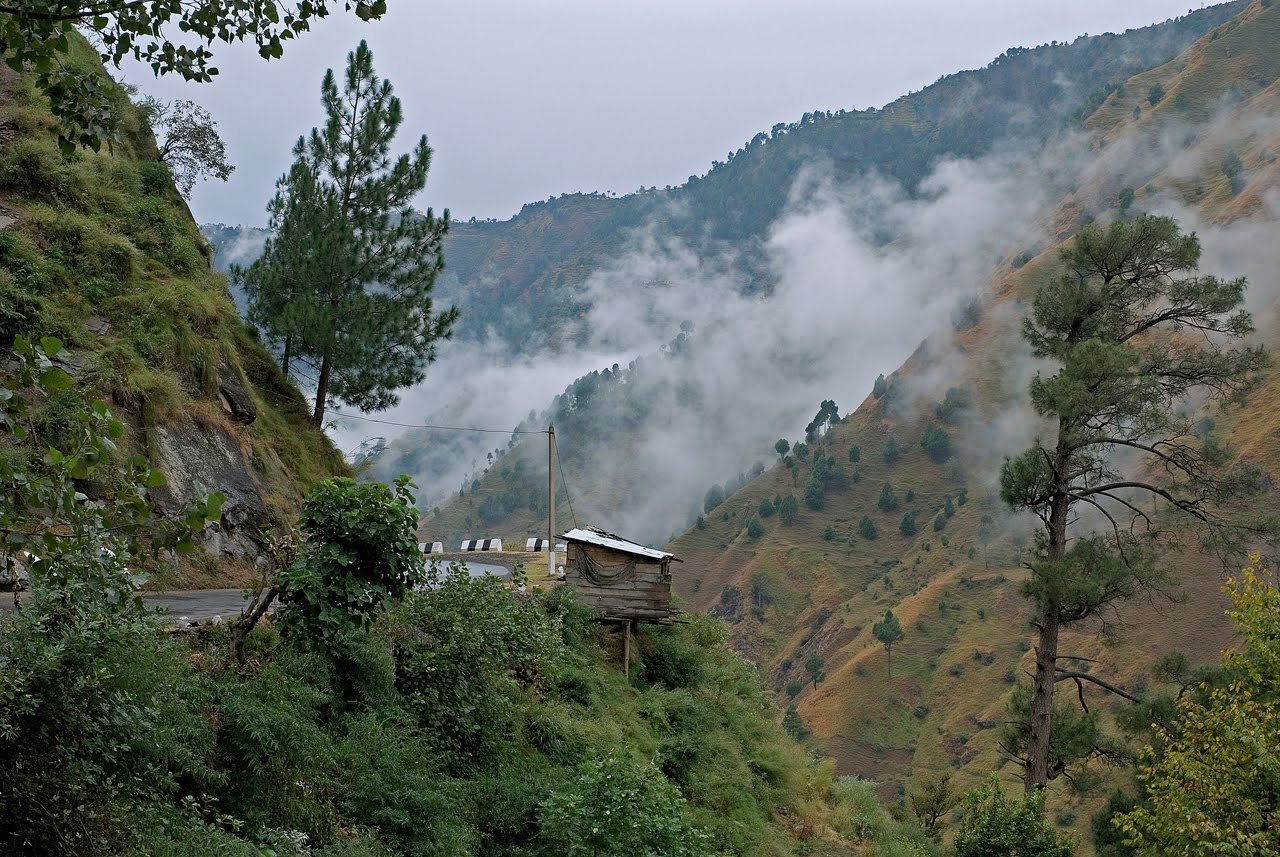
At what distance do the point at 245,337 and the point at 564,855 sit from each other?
17395mm

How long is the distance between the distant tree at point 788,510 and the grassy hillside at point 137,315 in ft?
418

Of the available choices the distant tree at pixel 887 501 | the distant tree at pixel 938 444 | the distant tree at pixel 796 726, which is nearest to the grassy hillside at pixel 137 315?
the distant tree at pixel 796 726

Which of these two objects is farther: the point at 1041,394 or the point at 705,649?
the point at 705,649

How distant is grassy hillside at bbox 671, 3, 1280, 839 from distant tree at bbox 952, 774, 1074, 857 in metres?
36.9

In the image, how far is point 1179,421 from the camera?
20.4 metres

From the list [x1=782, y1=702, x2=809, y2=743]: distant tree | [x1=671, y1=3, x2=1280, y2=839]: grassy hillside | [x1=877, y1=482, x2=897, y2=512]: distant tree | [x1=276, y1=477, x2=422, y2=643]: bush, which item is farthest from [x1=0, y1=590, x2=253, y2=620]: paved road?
[x1=877, y1=482, x2=897, y2=512]: distant tree

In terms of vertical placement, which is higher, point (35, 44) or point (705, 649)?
point (35, 44)

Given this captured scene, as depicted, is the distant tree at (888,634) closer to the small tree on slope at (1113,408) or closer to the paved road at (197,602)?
the small tree on slope at (1113,408)

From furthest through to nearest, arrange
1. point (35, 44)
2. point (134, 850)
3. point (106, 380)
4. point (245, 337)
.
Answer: point (245, 337) → point (106, 380) → point (134, 850) → point (35, 44)

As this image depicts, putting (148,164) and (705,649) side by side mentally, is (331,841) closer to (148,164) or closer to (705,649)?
(705,649)

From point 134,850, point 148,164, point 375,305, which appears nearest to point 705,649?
point 375,305

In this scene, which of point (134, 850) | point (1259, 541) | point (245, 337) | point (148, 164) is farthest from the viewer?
point (245, 337)

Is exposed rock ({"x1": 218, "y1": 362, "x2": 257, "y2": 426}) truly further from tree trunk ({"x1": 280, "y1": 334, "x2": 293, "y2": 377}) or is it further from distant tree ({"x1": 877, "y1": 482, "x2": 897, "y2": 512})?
distant tree ({"x1": 877, "y1": 482, "x2": 897, "y2": 512})

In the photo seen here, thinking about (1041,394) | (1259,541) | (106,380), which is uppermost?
(1041,394)
